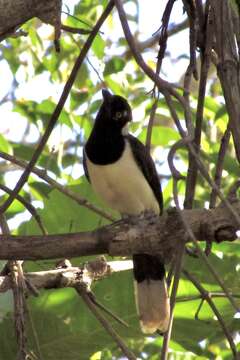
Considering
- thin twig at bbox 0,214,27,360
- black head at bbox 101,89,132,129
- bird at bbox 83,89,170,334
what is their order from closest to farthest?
thin twig at bbox 0,214,27,360 < bird at bbox 83,89,170,334 < black head at bbox 101,89,132,129

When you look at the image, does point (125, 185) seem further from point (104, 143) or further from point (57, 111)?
point (57, 111)

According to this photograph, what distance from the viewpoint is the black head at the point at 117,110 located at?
3797mm

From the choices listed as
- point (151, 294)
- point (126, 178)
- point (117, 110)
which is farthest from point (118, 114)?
point (151, 294)

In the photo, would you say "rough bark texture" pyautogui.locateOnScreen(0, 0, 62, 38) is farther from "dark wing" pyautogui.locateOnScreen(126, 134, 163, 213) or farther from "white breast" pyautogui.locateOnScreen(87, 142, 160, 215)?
"dark wing" pyautogui.locateOnScreen(126, 134, 163, 213)

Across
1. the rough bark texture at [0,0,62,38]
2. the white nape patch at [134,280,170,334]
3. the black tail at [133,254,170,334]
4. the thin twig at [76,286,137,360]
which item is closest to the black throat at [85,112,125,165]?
the black tail at [133,254,170,334]

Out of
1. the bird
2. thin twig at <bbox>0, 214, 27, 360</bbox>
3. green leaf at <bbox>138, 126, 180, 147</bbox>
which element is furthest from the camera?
green leaf at <bbox>138, 126, 180, 147</bbox>

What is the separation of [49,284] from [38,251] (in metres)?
0.37

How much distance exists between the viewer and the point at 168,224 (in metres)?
2.10

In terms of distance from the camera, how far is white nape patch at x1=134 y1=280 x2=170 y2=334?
298 cm

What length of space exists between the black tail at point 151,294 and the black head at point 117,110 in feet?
2.22

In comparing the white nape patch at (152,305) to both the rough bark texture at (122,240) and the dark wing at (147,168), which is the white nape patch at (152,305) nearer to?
the dark wing at (147,168)

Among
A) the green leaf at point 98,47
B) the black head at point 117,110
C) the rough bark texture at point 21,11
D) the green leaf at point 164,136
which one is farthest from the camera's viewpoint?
the green leaf at point 164,136

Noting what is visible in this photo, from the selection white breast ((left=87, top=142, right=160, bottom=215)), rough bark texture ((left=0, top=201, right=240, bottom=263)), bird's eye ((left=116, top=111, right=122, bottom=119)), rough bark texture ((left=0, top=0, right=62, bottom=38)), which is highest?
bird's eye ((left=116, top=111, right=122, bottom=119))

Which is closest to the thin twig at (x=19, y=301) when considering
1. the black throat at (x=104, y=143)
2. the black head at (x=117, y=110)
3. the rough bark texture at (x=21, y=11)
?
the rough bark texture at (x=21, y=11)
